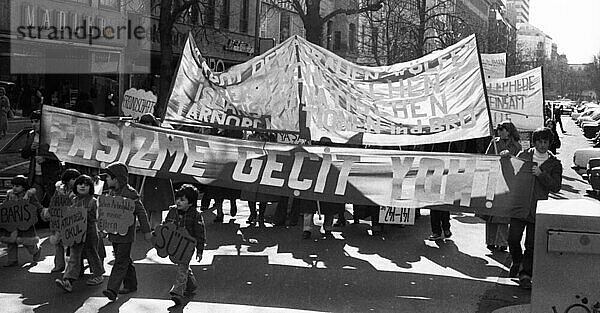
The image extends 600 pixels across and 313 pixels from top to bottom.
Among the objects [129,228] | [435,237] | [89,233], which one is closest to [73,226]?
[89,233]

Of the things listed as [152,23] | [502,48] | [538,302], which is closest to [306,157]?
[538,302]

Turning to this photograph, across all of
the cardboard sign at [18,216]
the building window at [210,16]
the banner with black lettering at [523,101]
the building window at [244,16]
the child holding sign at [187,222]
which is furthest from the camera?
the building window at [244,16]

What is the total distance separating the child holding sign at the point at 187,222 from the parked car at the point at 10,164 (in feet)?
13.1

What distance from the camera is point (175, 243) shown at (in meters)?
7.60

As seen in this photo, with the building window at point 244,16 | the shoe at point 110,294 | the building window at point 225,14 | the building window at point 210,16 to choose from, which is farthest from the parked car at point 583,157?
the building window at point 244,16

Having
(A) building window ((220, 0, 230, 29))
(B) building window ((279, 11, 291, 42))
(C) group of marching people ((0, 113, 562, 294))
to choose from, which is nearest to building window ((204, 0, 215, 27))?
(A) building window ((220, 0, 230, 29))

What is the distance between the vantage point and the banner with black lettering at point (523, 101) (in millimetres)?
19234

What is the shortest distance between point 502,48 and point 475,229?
45537 millimetres

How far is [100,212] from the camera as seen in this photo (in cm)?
773

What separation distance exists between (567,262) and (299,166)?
360 centimetres

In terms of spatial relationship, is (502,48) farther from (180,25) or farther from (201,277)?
(201,277)

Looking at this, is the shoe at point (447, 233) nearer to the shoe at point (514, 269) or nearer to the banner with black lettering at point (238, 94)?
the shoe at point (514, 269)

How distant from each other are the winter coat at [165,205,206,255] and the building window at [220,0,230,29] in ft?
95.6

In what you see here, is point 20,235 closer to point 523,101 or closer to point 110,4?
point 523,101
